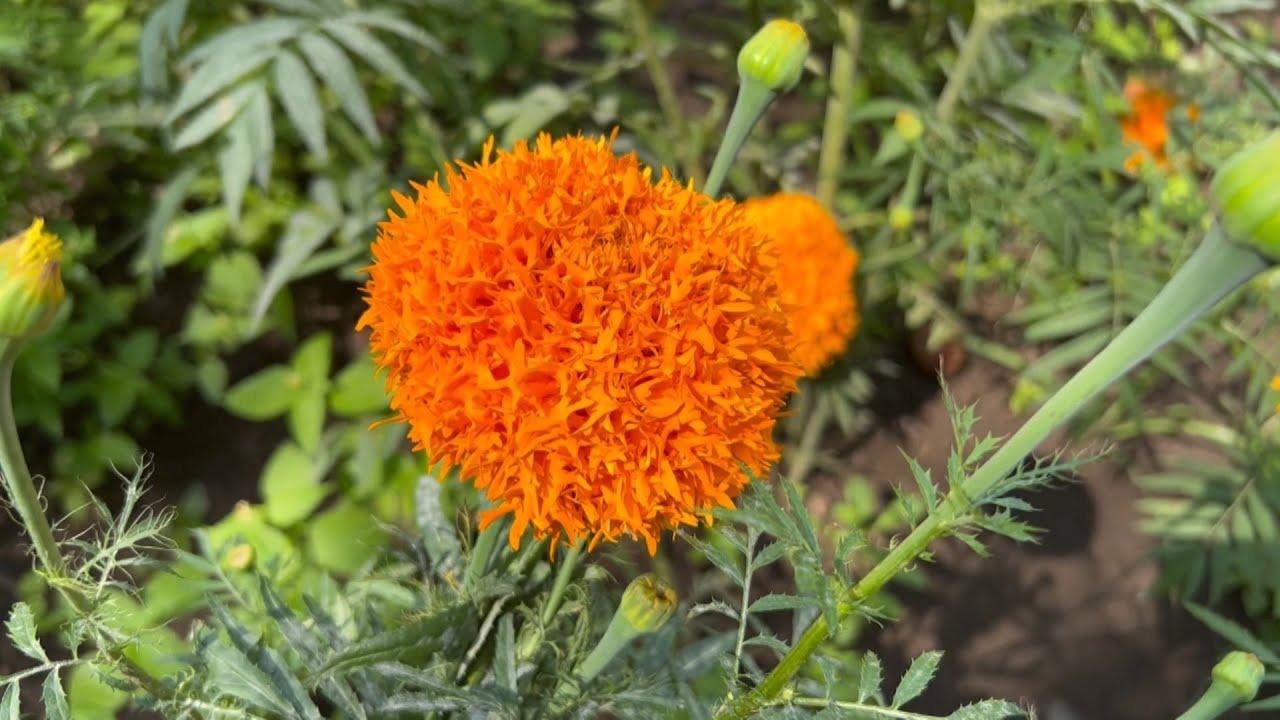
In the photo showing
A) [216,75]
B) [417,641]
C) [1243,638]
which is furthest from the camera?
[216,75]

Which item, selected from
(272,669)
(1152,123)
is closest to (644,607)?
(272,669)

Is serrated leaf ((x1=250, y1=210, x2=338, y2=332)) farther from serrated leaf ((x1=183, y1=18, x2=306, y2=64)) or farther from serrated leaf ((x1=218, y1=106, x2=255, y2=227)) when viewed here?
serrated leaf ((x1=183, y1=18, x2=306, y2=64))

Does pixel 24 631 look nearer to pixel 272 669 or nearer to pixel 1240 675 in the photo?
pixel 272 669

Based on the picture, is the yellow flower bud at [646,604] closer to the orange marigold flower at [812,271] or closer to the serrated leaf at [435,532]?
the serrated leaf at [435,532]

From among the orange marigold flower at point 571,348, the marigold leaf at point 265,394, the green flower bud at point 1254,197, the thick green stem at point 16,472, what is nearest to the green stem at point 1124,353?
the green flower bud at point 1254,197

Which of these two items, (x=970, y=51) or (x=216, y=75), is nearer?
(x=216, y=75)

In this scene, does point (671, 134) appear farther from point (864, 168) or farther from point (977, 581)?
point (977, 581)

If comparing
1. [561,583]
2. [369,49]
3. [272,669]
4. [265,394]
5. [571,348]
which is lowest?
[265,394]

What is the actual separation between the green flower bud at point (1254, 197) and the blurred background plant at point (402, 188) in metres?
0.90

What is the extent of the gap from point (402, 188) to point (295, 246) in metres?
0.23

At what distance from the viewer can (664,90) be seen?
66.6 inches

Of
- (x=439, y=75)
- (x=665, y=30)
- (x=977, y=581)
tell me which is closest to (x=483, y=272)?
(x=439, y=75)

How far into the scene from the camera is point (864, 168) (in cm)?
187

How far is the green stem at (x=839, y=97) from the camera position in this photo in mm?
1539
